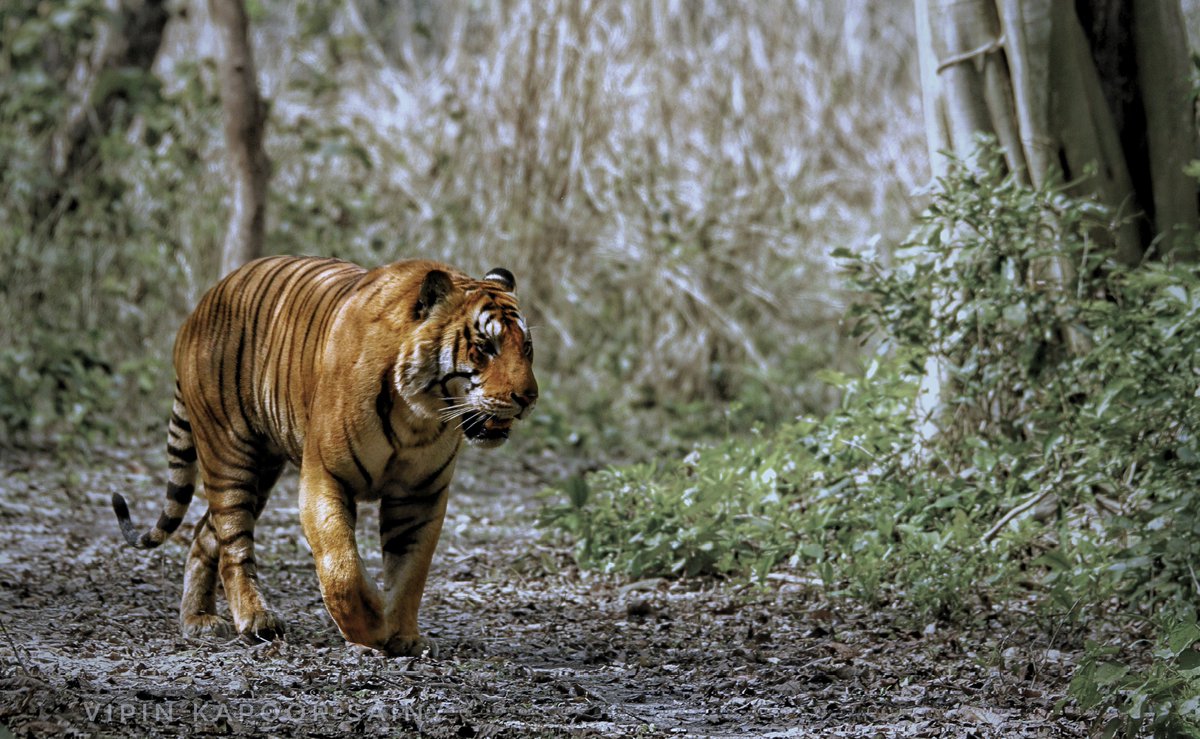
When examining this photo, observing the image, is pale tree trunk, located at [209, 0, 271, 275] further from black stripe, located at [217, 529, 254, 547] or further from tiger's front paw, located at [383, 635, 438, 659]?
tiger's front paw, located at [383, 635, 438, 659]

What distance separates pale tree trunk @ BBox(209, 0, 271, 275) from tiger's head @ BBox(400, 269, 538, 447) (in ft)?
15.2

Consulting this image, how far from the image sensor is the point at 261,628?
13.7 feet

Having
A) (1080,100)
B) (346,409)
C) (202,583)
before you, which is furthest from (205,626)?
(1080,100)

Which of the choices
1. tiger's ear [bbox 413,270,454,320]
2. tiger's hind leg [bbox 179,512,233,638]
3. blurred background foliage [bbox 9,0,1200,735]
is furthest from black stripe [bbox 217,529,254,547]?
blurred background foliage [bbox 9,0,1200,735]

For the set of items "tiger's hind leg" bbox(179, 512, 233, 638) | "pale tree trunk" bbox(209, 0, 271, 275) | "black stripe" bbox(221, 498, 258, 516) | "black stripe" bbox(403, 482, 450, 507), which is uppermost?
"pale tree trunk" bbox(209, 0, 271, 275)

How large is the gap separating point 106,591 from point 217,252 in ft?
14.5

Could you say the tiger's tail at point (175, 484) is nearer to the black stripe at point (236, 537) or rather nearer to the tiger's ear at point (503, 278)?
the black stripe at point (236, 537)

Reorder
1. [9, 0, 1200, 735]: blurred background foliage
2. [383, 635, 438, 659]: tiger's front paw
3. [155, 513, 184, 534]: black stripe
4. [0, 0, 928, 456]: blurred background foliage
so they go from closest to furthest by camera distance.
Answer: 1. [383, 635, 438, 659]: tiger's front paw
2. [155, 513, 184, 534]: black stripe
3. [9, 0, 1200, 735]: blurred background foliage
4. [0, 0, 928, 456]: blurred background foliage

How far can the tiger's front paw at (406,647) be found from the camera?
404 cm

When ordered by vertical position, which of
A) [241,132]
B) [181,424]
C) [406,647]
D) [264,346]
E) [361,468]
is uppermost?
[241,132]

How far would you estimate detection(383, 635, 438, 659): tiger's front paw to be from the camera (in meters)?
4.04

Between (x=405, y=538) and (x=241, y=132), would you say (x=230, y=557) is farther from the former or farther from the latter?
(x=241, y=132)

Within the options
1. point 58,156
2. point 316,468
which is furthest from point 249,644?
point 58,156

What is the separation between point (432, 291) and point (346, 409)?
0.40 m
